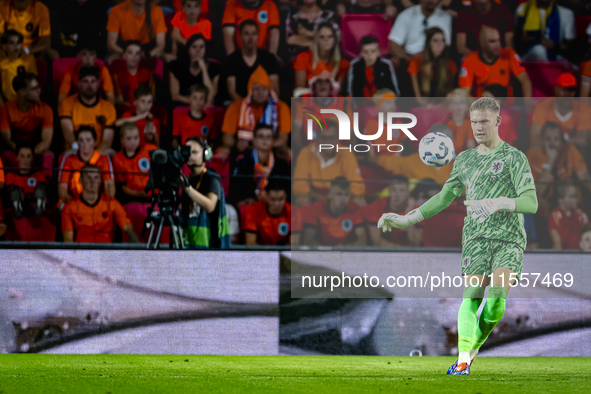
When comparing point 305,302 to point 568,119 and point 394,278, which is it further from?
point 568,119

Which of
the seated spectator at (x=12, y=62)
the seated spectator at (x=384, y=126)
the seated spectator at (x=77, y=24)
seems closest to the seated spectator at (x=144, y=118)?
the seated spectator at (x=77, y=24)

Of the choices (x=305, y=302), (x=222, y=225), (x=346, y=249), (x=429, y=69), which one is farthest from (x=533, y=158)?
(x=222, y=225)

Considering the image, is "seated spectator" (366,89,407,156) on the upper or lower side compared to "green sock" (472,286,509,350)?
upper

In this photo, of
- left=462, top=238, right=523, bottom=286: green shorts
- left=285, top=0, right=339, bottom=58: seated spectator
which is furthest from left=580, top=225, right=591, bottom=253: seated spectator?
left=285, top=0, right=339, bottom=58: seated spectator

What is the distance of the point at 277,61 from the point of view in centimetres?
761

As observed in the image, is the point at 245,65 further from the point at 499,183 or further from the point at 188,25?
the point at 499,183

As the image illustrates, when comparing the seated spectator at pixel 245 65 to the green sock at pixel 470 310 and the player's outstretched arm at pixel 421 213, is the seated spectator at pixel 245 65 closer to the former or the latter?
the player's outstretched arm at pixel 421 213

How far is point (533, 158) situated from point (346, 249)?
2256 millimetres

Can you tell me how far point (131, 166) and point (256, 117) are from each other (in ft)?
4.99

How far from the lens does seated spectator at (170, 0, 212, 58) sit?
7.63 meters

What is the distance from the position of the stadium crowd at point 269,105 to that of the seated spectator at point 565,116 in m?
0.02

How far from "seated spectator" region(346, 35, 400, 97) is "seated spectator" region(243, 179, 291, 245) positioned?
144cm

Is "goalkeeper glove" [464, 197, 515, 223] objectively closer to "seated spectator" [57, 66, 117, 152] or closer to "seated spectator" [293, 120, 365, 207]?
"seated spectator" [293, 120, 365, 207]

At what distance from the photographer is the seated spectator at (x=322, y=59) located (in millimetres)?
7523
